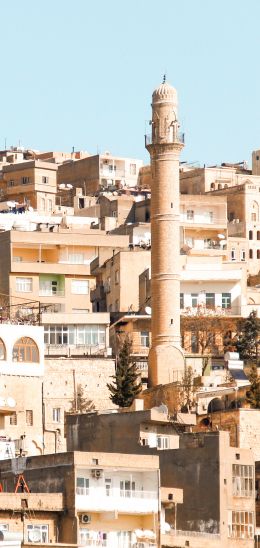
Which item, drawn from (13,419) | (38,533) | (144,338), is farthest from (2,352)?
(38,533)

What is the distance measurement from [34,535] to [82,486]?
2.52 m

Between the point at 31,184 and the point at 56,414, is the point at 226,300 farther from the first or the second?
the point at 31,184

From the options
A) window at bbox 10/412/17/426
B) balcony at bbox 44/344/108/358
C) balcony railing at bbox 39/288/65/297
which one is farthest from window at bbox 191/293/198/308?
window at bbox 10/412/17/426

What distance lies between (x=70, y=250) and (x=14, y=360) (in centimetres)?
1564

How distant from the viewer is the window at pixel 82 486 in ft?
135

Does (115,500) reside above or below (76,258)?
below

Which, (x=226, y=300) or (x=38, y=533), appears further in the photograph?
(x=226, y=300)

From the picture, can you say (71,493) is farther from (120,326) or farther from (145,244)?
(145,244)

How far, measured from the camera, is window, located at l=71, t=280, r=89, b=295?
7012 cm

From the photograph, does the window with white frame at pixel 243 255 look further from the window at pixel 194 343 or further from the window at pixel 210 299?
the window at pixel 194 343

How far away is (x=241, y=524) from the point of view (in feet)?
153

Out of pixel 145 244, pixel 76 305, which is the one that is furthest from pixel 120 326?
pixel 145 244

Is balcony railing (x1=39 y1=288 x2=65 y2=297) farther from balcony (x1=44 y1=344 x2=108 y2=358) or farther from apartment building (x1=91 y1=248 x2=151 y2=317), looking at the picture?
balcony (x1=44 y1=344 x2=108 y2=358)

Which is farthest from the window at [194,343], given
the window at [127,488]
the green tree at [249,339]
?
the window at [127,488]
